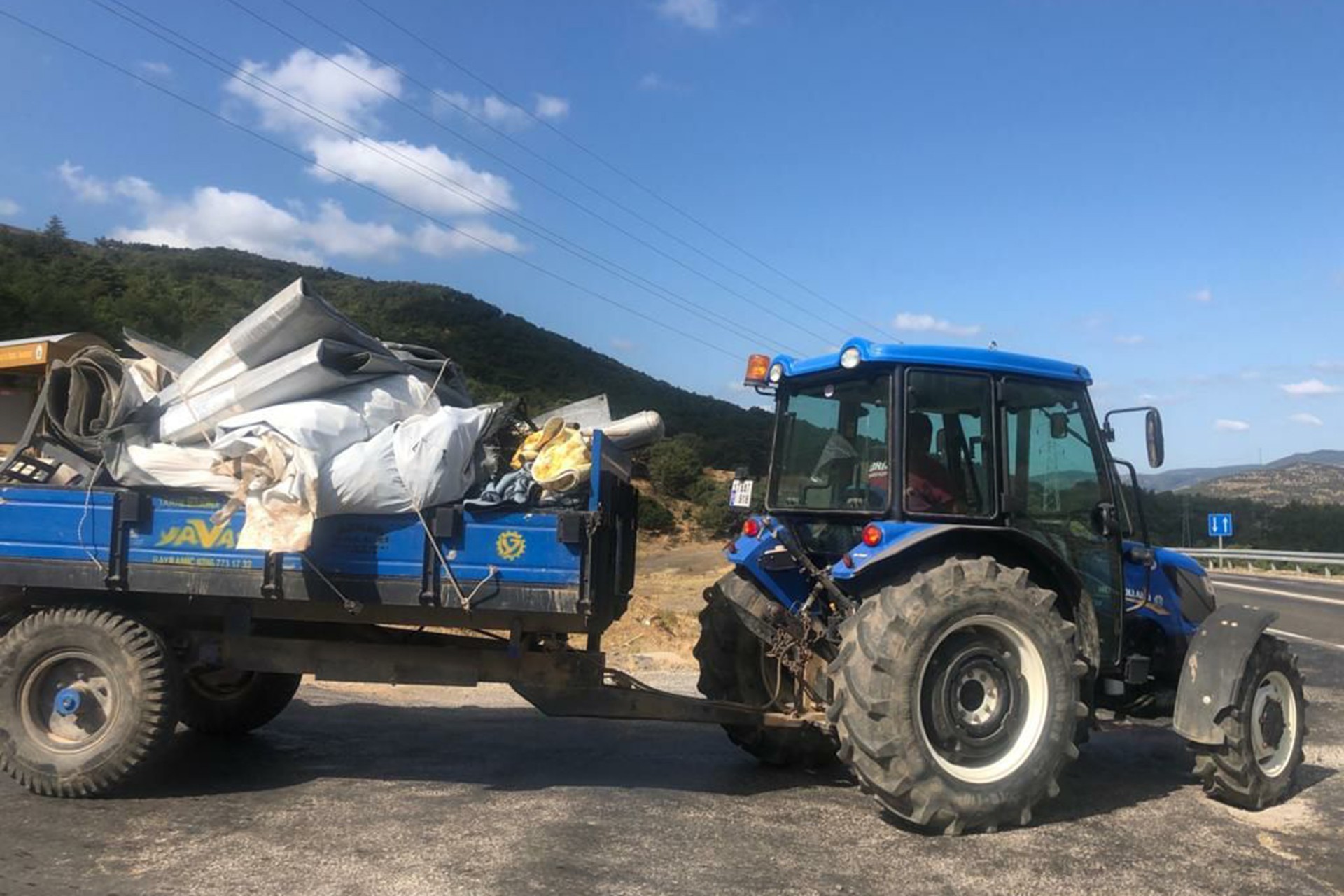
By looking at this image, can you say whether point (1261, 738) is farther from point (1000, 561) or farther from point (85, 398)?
point (85, 398)

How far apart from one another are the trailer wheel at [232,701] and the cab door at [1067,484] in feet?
15.0

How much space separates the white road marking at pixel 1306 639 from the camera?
12.4 m

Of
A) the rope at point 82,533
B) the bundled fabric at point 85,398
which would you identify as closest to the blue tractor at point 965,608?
the rope at point 82,533

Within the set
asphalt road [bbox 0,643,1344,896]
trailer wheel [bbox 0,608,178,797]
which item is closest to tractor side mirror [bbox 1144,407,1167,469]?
asphalt road [bbox 0,643,1344,896]

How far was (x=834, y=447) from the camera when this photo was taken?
5.99 meters

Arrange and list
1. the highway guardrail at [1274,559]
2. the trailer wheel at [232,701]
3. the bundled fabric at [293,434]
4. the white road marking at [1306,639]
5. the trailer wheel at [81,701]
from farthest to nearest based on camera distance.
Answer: the highway guardrail at [1274,559] → the white road marking at [1306,639] → the trailer wheel at [232,701] → the trailer wheel at [81,701] → the bundled fabric at [293,434]

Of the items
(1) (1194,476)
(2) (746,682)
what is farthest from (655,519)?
(1) (1194,476)

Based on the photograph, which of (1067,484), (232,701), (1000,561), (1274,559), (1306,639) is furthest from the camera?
(1274,559)

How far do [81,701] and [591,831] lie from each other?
8.69 feet

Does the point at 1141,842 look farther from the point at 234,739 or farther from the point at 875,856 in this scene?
the point at 234,739

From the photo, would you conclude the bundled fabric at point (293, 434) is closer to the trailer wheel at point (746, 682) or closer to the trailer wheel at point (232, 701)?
the trailer wheel at point (746, 682)

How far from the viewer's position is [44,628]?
509cm

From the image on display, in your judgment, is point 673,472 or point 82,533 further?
point 673,472

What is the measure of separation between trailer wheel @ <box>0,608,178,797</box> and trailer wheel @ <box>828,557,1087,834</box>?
11.1 ft
